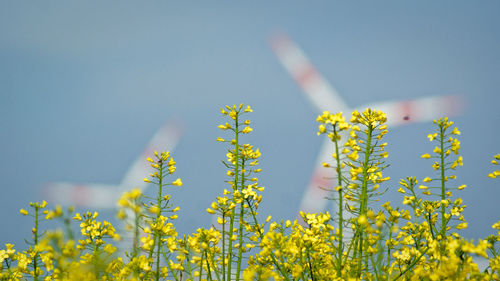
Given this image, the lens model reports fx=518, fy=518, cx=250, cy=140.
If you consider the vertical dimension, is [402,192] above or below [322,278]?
above

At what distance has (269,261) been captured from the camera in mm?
4012

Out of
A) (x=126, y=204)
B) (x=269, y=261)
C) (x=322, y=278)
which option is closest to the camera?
(x=126, y=204)

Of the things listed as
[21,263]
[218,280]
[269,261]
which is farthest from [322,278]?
[21,263]

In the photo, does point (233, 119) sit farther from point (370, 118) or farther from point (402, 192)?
point (402, 192)

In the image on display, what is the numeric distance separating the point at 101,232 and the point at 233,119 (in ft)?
4.62

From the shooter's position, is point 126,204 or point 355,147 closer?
point 126,204

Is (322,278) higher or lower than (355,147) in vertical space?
lower

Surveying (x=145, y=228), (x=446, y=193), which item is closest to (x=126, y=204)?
(x=145, y=228)

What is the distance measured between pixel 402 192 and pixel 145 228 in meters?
2.33

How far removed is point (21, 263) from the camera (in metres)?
4.21

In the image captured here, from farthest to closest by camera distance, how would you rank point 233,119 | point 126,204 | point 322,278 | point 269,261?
point 233,119, point 269,261, point 322,278, point 126,204

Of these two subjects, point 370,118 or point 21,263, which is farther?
point 21,263

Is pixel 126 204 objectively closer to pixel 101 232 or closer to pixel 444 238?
pixel 101 232

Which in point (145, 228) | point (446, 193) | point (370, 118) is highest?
point (370, 118)
